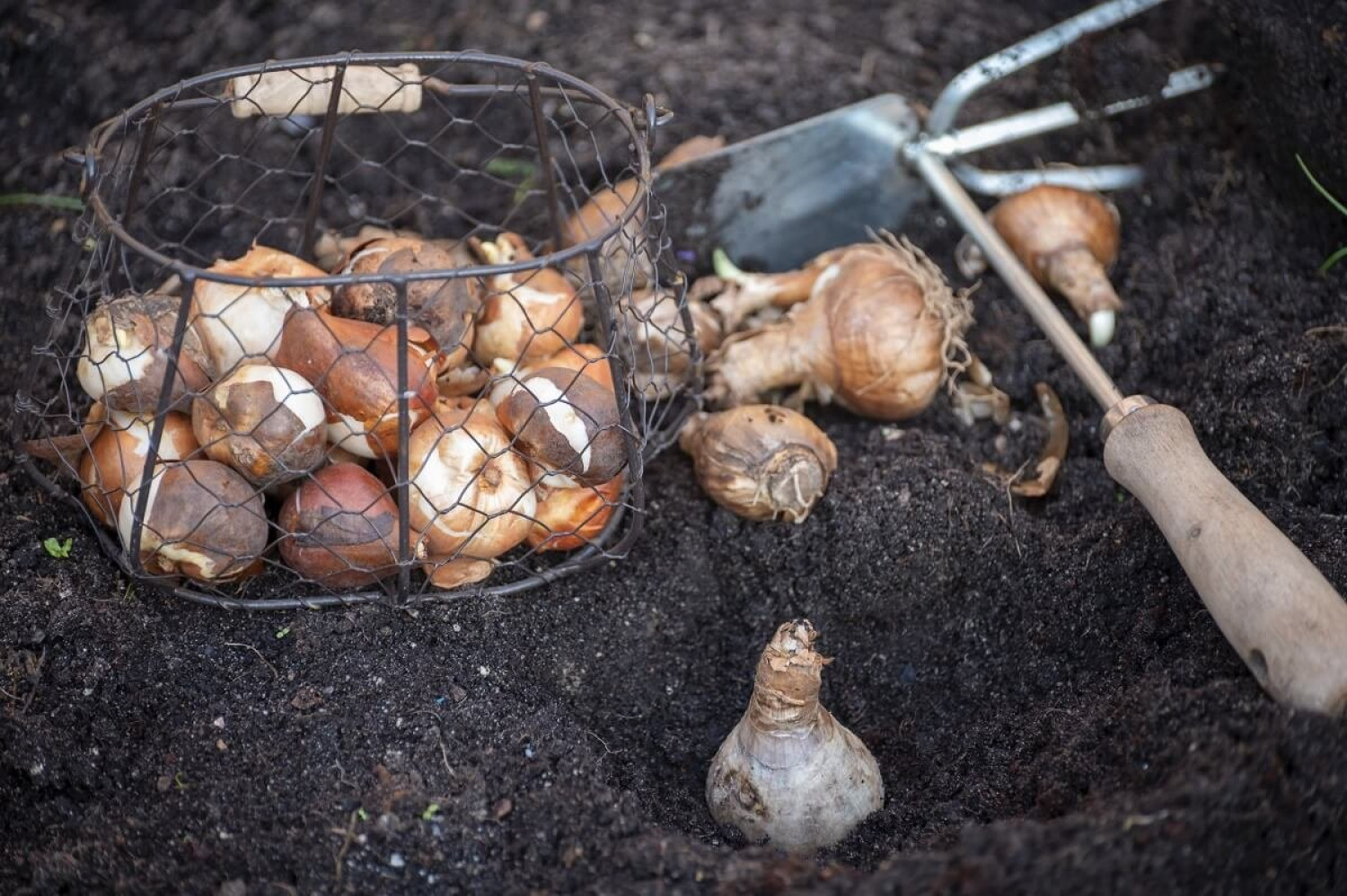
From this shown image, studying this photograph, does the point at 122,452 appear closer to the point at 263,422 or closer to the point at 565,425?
the point at 263,422

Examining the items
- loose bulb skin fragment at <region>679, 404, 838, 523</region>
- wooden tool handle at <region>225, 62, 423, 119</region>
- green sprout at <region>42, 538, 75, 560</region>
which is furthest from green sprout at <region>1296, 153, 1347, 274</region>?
green sprout at <region>42, 538, 75, 560</region>

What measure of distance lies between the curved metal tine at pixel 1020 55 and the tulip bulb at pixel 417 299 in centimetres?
105

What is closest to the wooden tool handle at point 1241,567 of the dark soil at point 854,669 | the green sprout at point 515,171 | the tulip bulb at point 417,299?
the dark soil at point 854,669

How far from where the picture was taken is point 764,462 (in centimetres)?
192

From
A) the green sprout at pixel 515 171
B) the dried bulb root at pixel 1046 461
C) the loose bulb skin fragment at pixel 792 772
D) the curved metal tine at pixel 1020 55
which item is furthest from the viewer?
the green sprout at pixel 515 171

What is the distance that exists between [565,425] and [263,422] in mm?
391

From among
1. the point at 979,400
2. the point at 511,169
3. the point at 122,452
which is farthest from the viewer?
the point at 511,169

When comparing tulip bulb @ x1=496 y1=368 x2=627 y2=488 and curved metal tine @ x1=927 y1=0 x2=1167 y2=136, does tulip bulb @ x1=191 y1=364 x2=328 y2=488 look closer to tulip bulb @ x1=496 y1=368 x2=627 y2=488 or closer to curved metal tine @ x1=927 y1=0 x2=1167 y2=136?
tulip bulb @ x1=496 y1=368 x2=627 y2=488

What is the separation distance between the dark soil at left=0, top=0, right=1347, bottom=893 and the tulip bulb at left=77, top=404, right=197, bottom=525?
0.12m

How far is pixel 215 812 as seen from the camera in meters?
1.52

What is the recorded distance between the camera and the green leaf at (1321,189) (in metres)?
2.16

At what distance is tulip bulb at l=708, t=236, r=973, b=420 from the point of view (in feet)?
6.70

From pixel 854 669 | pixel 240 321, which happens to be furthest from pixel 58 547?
pixel 854 669

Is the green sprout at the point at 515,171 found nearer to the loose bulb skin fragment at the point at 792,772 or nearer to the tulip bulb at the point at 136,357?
the tulip bulb at the point at 136,357
